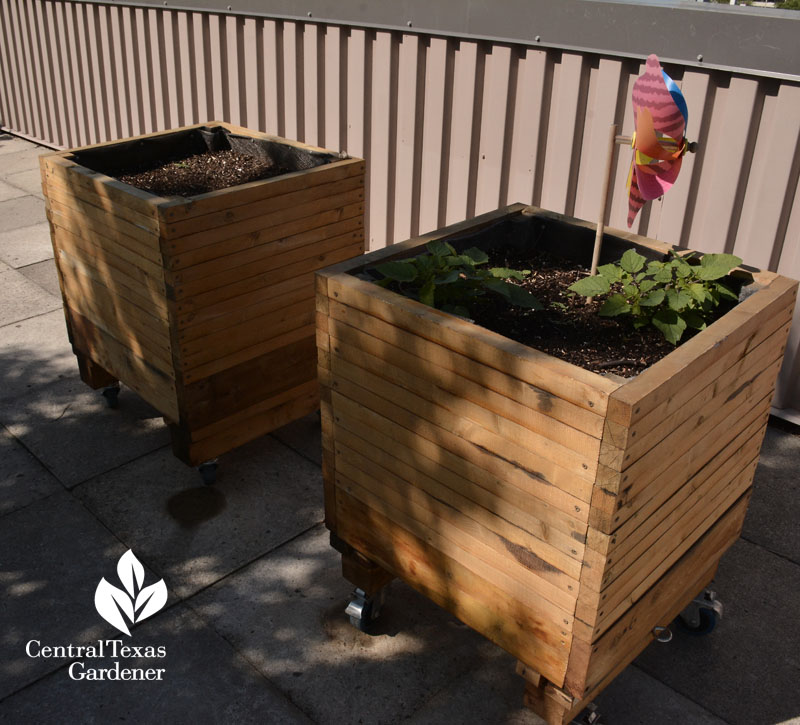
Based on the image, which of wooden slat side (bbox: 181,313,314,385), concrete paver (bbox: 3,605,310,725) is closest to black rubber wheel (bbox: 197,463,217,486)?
wooden slat side (bbox: 181,313,314,385)

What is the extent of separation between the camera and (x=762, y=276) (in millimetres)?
2912

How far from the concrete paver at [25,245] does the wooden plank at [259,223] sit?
368 centimetres

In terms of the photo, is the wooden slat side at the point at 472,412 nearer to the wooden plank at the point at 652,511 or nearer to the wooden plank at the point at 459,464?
the wooden plank at the point at 459,464

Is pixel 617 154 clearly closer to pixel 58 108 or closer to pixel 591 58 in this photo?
pixel 591 58

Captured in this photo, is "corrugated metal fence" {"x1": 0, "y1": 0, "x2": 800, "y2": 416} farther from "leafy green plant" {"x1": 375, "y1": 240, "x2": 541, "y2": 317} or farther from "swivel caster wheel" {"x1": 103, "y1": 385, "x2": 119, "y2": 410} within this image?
"swivel caster wheel" {"x1": 103, "y1": 385, "x2": 119, "y2": 410}

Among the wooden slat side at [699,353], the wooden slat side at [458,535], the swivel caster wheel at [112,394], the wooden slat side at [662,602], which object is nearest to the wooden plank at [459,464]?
the wooden slat side at [458,535]

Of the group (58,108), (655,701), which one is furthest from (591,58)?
(58,108)

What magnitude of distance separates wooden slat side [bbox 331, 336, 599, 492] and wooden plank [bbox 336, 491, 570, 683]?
1.74 feet

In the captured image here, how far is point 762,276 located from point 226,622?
7.89 feet

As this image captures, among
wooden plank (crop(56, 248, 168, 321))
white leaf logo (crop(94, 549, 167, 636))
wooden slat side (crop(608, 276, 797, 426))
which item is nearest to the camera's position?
wooden slat side (crop(608, 276, 797, 426))

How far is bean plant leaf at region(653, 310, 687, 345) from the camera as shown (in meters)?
2.67


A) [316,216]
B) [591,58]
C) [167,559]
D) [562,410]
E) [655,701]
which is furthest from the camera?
[591,58]

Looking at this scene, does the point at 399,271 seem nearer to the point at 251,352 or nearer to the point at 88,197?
the point at 251,352

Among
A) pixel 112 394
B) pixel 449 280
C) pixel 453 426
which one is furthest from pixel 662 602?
pixel 112 394
